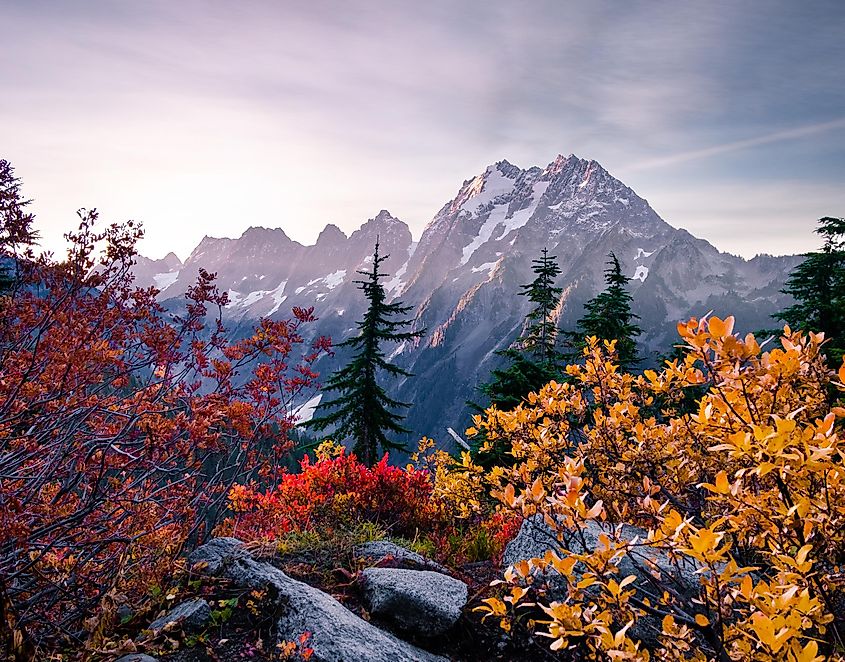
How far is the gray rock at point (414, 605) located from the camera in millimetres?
4359

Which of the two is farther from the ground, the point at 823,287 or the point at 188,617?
the point at 823,287

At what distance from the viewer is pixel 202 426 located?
14.2 ft

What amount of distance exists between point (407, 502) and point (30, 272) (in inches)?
230

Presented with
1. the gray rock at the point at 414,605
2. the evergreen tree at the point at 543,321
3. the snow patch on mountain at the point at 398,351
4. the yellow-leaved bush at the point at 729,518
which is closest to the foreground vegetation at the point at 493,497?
the yellow-leaved bush at the point at 729,518

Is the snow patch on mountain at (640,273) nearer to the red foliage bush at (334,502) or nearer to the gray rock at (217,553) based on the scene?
the red foliage bush at (334,502)

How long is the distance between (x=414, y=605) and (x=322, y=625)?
1.02m

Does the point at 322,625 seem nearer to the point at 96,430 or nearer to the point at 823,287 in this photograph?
the point at 96,430

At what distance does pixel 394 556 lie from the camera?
5.38 m

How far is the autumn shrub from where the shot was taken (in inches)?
149

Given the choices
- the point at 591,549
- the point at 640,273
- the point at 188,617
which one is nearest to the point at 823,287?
the point at 591,549

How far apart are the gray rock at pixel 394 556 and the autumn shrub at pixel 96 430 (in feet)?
6.16

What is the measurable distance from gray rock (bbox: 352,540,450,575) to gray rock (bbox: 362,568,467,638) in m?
0.76

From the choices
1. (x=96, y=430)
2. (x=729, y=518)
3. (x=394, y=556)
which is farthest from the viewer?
(x=394, y=556)

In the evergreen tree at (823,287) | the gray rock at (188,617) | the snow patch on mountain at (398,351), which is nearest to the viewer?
the gray rock at (188,617)
